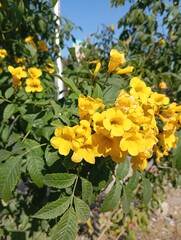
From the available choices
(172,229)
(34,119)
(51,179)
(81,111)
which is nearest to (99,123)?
(81,111)

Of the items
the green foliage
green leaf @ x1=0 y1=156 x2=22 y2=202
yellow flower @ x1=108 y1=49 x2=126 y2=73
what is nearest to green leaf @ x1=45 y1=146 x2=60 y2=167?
the green foliage

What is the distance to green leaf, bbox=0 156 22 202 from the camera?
1006 millimetres

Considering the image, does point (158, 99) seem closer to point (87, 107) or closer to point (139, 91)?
point (139, 91)

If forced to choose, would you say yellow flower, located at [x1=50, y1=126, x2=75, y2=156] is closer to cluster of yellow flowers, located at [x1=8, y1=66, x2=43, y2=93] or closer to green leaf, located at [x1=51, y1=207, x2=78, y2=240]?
green leaf, located at [x1=51, y1=207, x2=78, y2=240]

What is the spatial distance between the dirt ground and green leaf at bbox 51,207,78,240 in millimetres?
2032

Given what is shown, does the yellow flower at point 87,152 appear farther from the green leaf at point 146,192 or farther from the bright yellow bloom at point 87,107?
the green leaf at point 146,192

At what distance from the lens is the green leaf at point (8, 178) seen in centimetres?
101

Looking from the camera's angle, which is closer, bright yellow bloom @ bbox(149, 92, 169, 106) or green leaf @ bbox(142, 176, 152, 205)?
bright yellow bloom @ bbox(149, 92, 169, 106)

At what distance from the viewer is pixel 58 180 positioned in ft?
3.08

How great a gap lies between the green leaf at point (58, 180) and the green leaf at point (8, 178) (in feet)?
0.53

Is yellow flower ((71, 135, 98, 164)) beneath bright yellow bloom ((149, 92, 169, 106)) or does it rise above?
beneath

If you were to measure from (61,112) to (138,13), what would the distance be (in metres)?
1.54

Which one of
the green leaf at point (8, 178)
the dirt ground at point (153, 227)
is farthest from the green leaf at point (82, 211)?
the dirt ground at point (153, 227)

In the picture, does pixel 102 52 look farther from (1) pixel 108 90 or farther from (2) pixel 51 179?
(2) pixel 51 179
